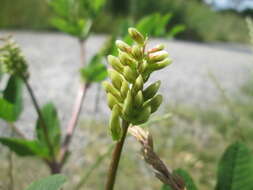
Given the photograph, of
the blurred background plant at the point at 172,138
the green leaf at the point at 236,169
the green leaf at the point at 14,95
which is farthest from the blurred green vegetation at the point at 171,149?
the green leaf at the point at 236,169

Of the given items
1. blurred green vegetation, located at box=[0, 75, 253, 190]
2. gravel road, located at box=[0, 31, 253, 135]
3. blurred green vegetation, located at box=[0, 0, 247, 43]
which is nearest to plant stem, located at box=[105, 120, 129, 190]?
blurred green vegetation, located at box=[0, 75, 253, 190]

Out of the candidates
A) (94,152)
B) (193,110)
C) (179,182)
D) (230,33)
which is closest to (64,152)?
(179,182)

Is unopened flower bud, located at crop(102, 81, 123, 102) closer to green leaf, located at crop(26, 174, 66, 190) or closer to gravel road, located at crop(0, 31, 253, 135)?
green leaf, located at crop(26, 174, 66, 190)

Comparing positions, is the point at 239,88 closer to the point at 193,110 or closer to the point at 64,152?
the point at 193,110

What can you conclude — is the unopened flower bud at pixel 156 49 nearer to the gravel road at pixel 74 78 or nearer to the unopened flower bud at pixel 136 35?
the unopened flower bud at pixel 136 35

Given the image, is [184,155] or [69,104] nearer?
[184,155]

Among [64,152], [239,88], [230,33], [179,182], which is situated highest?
[179,182]

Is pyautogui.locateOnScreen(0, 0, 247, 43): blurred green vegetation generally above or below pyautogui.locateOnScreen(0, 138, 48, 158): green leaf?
below
